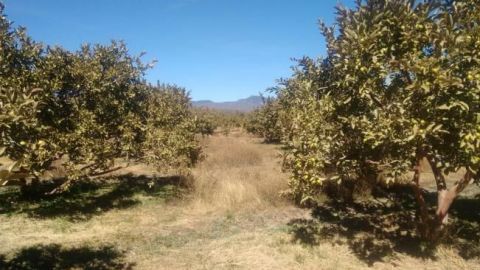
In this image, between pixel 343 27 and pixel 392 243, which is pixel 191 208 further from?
pixel 343 27

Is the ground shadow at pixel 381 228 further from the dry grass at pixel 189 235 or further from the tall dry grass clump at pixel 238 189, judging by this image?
the tall dry grass clump at pixel 238 189

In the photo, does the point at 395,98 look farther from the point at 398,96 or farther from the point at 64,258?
the point at 64,258

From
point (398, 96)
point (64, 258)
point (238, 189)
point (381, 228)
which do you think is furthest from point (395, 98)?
point (64, 258)

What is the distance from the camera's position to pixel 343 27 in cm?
841

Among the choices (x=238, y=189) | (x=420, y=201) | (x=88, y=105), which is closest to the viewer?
(x=420, y=201)

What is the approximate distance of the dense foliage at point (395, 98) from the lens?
696 cm

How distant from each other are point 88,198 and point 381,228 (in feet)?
35.0

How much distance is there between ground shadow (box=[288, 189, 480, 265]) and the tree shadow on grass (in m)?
5.94

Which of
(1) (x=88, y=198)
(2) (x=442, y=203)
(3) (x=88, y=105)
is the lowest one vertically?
(1) (x=88, y=198)

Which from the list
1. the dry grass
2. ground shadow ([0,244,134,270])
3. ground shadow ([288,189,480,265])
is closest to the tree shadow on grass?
the dry grass

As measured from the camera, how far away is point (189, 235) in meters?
11.4

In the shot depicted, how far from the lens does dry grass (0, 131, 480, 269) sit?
30.2 feet

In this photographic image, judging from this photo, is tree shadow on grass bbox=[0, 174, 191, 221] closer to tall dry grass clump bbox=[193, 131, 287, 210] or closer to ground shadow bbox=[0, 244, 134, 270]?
tall dry grass clump bbox=[193, 131, 287, 210]

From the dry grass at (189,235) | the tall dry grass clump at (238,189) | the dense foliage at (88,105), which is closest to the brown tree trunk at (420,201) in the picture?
the dry grass at (189,235)
